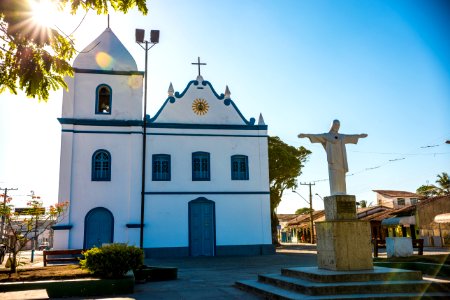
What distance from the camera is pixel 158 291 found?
28.8 ft

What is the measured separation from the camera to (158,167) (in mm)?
20281

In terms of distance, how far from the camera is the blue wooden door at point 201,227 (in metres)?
20.0

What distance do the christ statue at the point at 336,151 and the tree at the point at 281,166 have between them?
65.6 feet

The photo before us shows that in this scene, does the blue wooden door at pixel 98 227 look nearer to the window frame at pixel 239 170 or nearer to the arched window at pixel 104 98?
the arched window at pixel 104 98

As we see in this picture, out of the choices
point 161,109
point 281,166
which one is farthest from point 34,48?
point 281,166

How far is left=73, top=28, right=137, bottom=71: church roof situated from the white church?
0.16 feet

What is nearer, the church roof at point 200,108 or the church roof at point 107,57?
the church roof at point 107,57

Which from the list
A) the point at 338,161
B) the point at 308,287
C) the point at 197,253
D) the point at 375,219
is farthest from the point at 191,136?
the point at 375,219

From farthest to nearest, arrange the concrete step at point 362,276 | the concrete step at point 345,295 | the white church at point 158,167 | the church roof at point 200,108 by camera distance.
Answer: the church roof at point 200,108, the white church at point 158,167, the concrete step at point 362,276, the concrete step at point 345,295

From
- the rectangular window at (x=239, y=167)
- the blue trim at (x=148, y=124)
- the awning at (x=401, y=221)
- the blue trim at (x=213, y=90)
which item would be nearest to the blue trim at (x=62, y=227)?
the blue trim at (x=148, y=124)

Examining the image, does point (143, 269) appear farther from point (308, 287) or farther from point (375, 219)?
point (375, 219)

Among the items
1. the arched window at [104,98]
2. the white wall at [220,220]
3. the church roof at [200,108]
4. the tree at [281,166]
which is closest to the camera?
the white wall at [220,220]

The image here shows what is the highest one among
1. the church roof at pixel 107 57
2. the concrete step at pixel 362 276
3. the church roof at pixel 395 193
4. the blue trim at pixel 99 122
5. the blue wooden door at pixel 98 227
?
the church roof at pixel 107 57

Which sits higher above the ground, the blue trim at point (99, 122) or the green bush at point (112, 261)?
the blue trim at point (99, 122)
